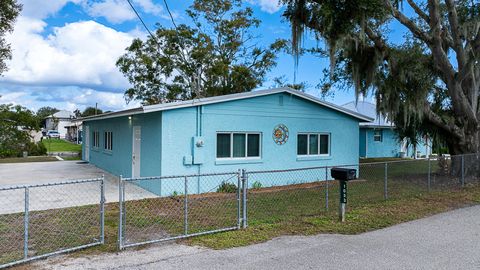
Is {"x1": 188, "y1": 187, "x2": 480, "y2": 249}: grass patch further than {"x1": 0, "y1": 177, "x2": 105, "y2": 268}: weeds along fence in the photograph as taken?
Yes

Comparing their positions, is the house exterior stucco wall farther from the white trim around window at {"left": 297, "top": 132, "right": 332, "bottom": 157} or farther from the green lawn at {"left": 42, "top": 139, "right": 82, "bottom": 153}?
the green lawn at {"left": 42, "top": 139, "right": 82, "bottom": 153}

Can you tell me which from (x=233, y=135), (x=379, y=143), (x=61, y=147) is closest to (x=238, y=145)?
(x=233, y=135)

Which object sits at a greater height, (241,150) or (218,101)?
(218,101)

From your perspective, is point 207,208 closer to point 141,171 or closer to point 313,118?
point 141,171

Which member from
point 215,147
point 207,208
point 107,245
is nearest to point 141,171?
point 215,147

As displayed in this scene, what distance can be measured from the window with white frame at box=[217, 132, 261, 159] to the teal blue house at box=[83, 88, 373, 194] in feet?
0.11

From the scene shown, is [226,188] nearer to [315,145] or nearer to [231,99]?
[231,99]

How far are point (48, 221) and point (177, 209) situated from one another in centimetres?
276

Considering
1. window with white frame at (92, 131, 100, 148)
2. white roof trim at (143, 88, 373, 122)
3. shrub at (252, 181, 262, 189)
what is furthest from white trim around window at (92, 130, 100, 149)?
shrub at (252, 181, 262, 189)

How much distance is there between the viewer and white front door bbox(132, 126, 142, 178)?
1277 centimetres

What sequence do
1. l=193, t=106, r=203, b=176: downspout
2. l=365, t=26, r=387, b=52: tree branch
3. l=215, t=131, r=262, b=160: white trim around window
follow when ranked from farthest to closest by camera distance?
l=365, t=26, r=387, b=52: tree branch < l=215, t=131, r=262, b=160: white trim around window < l=193, t=106, r=203, b=176: downspout

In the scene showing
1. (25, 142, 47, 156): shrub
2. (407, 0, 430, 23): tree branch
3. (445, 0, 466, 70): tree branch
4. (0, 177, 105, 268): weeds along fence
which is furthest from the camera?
(25, 142, 47, 156): shrub

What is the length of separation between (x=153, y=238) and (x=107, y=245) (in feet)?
2.53

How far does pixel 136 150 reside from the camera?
1302 cm
